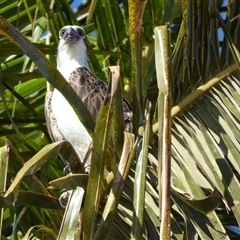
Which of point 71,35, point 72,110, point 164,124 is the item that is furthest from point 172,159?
point 71,35

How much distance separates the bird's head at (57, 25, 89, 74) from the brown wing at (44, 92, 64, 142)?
664mm

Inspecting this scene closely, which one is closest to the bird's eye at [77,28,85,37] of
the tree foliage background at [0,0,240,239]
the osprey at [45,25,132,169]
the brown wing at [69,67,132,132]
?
the osprey at [45,25,132,169]

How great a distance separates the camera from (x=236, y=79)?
287cm

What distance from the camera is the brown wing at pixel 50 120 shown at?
4.24 m

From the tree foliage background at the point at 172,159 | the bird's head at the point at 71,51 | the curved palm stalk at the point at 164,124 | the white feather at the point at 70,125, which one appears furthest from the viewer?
the bird's head at the point at 71,51

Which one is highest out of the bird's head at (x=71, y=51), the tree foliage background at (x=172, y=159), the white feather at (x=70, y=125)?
the bird's head at (x=71, y=51)

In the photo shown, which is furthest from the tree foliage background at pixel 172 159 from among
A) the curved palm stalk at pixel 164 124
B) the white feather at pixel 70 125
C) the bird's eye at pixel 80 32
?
the bird's eye at pixel 80 32

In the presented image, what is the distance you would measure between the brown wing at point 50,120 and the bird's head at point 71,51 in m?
0.66

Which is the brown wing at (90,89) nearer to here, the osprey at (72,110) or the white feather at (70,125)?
the osprey at (72,110)

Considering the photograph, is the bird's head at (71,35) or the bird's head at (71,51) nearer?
the bird's head at (71,35)

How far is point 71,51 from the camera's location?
16.8 ft

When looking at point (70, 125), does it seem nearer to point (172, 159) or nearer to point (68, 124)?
point (68, 124)

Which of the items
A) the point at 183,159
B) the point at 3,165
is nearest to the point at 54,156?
the point at 3,165

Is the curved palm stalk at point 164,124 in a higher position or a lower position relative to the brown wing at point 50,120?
lower
